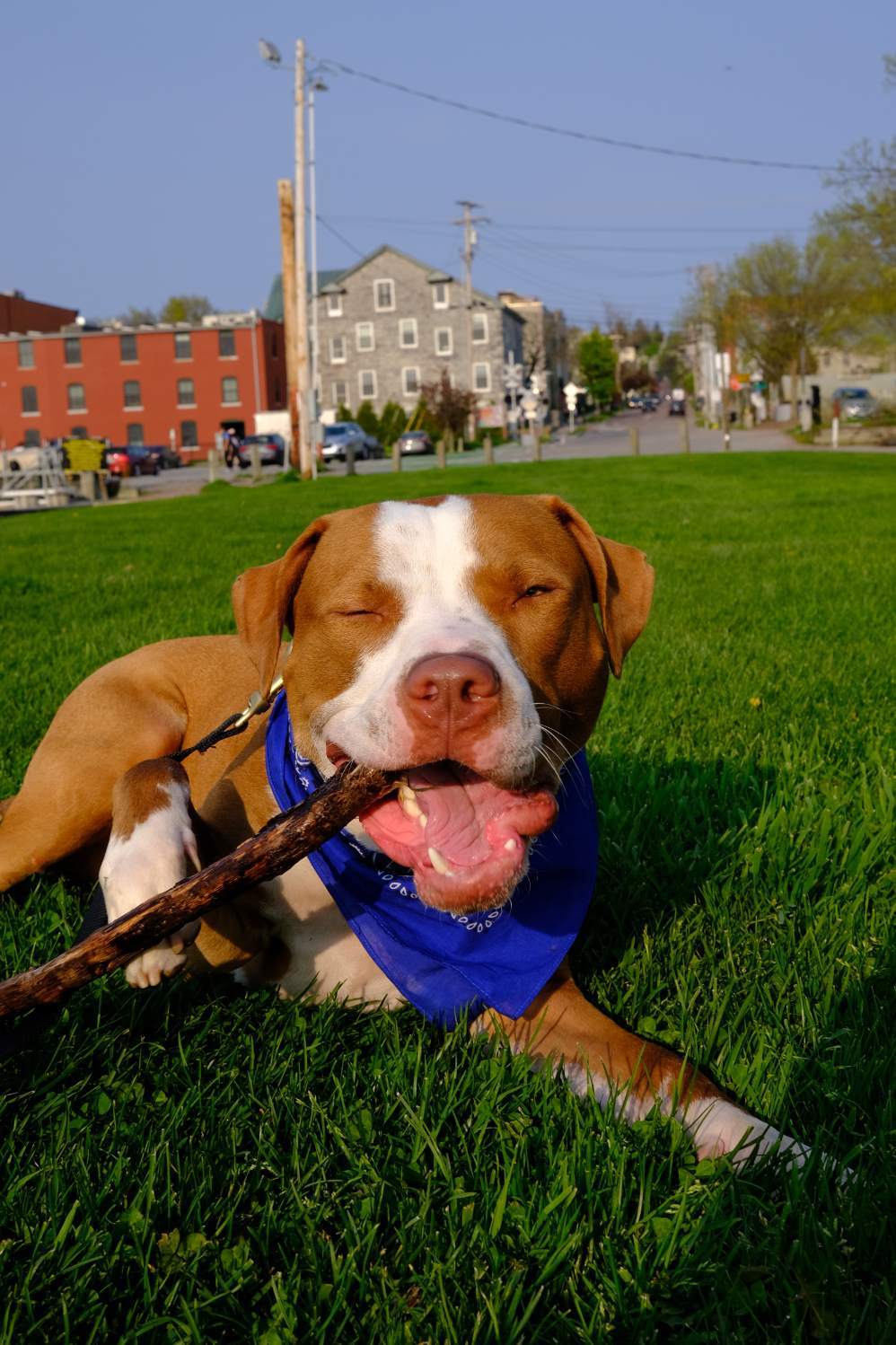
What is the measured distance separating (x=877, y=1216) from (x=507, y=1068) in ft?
2.61

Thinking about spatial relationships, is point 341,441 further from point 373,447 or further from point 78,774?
point 78,774

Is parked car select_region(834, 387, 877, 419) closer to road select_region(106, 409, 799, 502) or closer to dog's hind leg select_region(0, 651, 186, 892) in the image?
road select_region(106, 409, 799, 502)

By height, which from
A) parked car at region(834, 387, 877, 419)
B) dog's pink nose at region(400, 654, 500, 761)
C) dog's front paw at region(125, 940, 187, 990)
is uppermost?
parked car at region(834, 387, 877, 419)

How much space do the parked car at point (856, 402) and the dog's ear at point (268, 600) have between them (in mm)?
46673

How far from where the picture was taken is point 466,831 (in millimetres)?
2553

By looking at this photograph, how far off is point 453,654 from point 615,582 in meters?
0.84

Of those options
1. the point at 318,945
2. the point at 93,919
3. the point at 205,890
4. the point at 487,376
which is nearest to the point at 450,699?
the point at 205,890

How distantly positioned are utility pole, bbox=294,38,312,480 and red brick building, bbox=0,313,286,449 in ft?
Answer: 118

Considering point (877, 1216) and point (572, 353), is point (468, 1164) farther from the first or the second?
point (572, 353)

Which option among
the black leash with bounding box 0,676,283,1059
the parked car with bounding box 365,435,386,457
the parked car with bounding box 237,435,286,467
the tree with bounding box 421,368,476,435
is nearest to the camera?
the black leash with bounding box 0,676,283,1059

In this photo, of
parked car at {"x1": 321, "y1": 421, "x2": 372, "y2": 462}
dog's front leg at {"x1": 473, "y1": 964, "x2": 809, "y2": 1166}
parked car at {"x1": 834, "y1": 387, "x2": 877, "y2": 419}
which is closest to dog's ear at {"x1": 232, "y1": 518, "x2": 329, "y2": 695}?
dog's front leg at {"x1": 473, "y1": 964, "x2": 809, "y2": 1166}

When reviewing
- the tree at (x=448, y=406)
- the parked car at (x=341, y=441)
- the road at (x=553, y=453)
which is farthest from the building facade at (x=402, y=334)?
the parked car at (x=341, y=441)

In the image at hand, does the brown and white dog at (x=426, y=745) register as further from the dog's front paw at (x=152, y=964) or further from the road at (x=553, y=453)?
the road at (x=553, y=453)

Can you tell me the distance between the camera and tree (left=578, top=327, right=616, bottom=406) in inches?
4793
